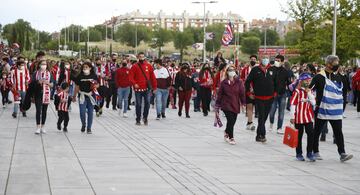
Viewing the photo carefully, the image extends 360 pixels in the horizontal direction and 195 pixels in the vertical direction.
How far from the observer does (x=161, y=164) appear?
11.7 metres

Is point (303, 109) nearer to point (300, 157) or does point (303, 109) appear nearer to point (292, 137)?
point (292, 137)

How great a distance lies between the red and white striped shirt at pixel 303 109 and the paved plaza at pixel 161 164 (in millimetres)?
733

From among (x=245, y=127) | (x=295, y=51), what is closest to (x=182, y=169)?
(x=245, y=127)

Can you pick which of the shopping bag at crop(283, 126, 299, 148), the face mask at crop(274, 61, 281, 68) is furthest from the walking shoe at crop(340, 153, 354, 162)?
the face mask at crop(274, 61, 281, 68)

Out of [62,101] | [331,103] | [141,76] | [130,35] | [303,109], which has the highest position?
[130,35]

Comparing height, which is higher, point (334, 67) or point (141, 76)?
point (334, 67)

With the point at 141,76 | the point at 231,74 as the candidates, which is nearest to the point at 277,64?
the point at 231,74

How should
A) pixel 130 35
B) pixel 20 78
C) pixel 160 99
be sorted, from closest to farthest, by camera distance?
pixel 20 78 < pixel 160 99 < pixel 130 35

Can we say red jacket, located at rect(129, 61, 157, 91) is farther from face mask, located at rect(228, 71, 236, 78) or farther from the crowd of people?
face mask, located at rect(228, 71, 236, 78)

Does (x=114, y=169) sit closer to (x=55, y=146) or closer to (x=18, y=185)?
(x=18, y=185)

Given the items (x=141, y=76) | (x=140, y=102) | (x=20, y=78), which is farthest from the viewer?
(x=20, y=78)

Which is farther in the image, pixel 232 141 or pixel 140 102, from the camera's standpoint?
pixel 140 102

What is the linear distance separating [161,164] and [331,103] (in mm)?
3174

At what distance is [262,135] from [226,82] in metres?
1.37
